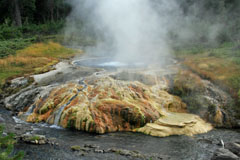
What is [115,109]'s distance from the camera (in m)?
9.23

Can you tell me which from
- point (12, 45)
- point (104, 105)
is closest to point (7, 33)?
point (12, 45)

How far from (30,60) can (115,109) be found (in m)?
9.41

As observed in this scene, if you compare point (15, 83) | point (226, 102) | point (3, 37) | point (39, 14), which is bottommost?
point (226, 102)

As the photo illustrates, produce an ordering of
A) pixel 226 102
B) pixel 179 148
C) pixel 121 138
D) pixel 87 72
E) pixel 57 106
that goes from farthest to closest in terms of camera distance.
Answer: pixel 87 72
pixel 226 102
pixel 57 106
pixel 121 138
pixel 179 148

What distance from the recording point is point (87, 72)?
1353 centimetres

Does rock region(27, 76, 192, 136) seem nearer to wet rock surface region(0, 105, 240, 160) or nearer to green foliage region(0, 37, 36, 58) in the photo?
wet rock surface region(0, 105, 240, 160)

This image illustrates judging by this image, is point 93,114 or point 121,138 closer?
point 121,138

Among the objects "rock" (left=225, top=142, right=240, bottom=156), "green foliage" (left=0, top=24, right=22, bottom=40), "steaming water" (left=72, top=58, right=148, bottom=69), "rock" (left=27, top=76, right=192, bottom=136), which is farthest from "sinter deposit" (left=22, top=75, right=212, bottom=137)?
"green foliage" (left=0, top=24, right=22, bottom=40)

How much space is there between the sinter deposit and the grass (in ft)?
14.8

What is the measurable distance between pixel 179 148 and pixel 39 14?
125ft

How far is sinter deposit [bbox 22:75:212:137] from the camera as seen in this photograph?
28.8 feet

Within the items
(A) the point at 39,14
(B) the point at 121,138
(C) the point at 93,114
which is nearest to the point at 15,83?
(C) the point at 93,114

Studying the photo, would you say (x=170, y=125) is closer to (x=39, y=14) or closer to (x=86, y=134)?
(x=86, y=134)

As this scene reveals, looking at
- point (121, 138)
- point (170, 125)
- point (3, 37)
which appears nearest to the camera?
point (121, 138)
